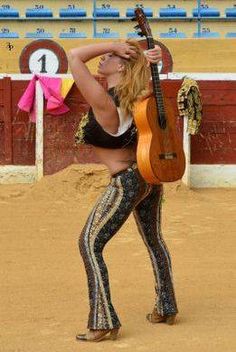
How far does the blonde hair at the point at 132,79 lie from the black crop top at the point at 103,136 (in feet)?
0.12

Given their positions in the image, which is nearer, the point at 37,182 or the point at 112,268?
the point at 112,268

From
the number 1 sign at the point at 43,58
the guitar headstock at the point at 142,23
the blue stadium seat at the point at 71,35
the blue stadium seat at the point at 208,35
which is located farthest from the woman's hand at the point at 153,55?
the blue stadium seat at the point at 208,35

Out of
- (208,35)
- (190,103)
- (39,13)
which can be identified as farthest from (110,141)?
(39,13)

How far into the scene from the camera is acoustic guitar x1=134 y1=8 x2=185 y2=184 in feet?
10.0

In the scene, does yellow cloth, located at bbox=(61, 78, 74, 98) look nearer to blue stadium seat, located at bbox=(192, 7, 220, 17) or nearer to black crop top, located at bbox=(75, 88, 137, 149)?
black crop top, located at bbox=(75, 88, 137, 149)

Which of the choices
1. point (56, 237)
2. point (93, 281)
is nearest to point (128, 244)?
point (56, 237)

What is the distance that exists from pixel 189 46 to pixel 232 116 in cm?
274

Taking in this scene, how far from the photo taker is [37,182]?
7598 mm

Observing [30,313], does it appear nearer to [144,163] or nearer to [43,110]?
[144,163]

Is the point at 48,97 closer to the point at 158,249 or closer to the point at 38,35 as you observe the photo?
the point at 158,249

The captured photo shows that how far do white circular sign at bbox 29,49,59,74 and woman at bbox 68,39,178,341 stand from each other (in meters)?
7.08

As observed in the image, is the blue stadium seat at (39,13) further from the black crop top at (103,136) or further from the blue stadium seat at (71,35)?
the black crop top at (103,136)

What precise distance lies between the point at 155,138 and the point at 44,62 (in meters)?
7.22

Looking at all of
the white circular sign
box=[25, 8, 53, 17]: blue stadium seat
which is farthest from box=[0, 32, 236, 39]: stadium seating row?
the white circular sign
